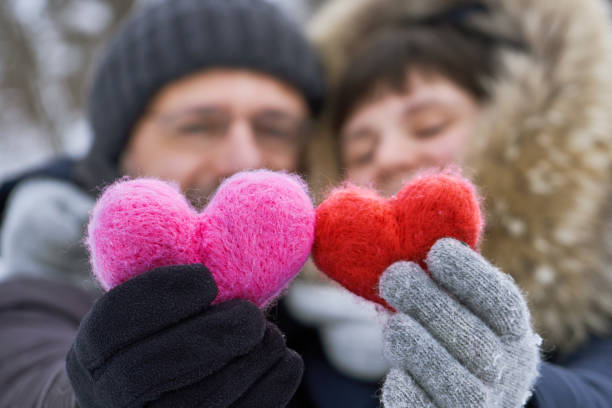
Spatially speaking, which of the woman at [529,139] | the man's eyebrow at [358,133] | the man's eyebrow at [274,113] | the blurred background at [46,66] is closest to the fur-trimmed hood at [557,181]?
the woman at [529,139]

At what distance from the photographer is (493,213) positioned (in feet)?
2.76

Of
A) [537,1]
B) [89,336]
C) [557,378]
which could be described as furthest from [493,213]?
[89,336]

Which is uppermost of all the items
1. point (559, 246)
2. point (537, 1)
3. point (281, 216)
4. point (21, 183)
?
point (537, 1)

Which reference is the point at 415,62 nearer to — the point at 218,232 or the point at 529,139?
the point at 529,139

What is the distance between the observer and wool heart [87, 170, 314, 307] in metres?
0.40

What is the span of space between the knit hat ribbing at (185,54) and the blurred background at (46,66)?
3.64 m

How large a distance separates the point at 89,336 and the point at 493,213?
2.47 ft

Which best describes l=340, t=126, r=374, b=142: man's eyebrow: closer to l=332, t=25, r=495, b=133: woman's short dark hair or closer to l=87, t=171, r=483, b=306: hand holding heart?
l=332, t=25, r=495, b=133: woman's short dark hair

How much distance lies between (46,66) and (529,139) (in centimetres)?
645

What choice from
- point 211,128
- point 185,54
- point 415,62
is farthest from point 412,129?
point 185,54

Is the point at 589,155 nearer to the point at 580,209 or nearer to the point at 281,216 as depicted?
the point at 580,209

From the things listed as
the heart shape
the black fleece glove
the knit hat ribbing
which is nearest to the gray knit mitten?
the heart shape

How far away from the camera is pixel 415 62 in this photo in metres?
1.16

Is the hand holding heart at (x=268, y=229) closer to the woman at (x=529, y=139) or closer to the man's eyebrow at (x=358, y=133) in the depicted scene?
the woman at (x=529, y=139)
